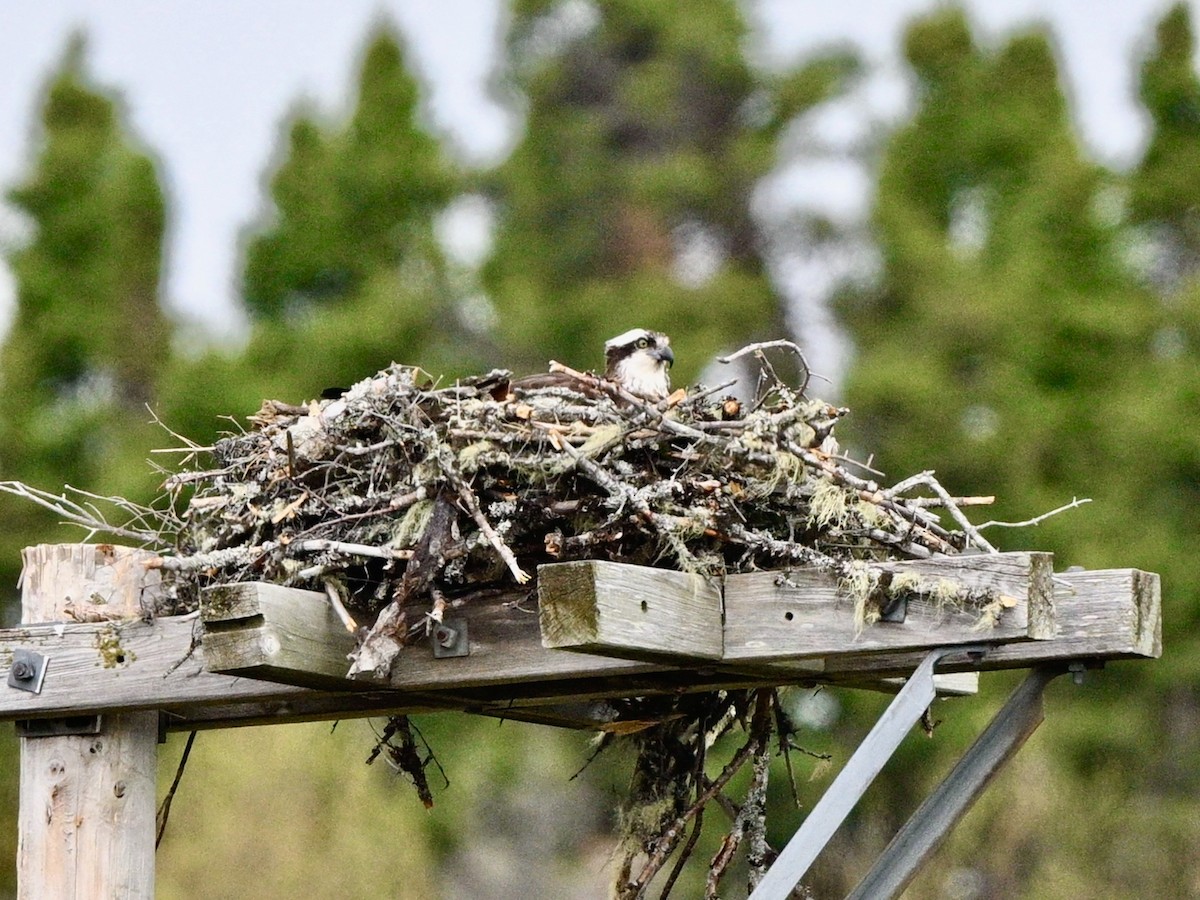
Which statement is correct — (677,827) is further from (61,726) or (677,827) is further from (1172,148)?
(1172,148)

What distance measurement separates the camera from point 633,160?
75.2 ft

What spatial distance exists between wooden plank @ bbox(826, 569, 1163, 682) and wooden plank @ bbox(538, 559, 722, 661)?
36 cm

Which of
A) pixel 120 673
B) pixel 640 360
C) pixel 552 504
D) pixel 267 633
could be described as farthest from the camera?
pixel 640 360

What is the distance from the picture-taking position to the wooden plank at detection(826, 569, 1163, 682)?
3.77 meters

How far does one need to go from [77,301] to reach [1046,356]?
1125 centimetres

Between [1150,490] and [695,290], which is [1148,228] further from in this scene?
[695,290]

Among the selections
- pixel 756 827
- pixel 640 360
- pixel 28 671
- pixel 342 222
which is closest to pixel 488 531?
pixel 756 827

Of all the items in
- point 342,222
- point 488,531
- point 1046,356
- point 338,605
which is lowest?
point 338,605

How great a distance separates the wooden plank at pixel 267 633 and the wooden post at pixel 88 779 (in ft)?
1.97

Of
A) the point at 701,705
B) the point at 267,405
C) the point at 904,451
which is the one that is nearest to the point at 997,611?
the point at 701,705

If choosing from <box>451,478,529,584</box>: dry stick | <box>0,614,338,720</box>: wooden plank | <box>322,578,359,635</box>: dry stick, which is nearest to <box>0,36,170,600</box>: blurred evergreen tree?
<box>0,614,338,720</box>: wooden plank

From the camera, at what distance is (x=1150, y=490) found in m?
19.0

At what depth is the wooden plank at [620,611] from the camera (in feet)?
11.8

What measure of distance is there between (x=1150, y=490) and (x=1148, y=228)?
11.6ft
